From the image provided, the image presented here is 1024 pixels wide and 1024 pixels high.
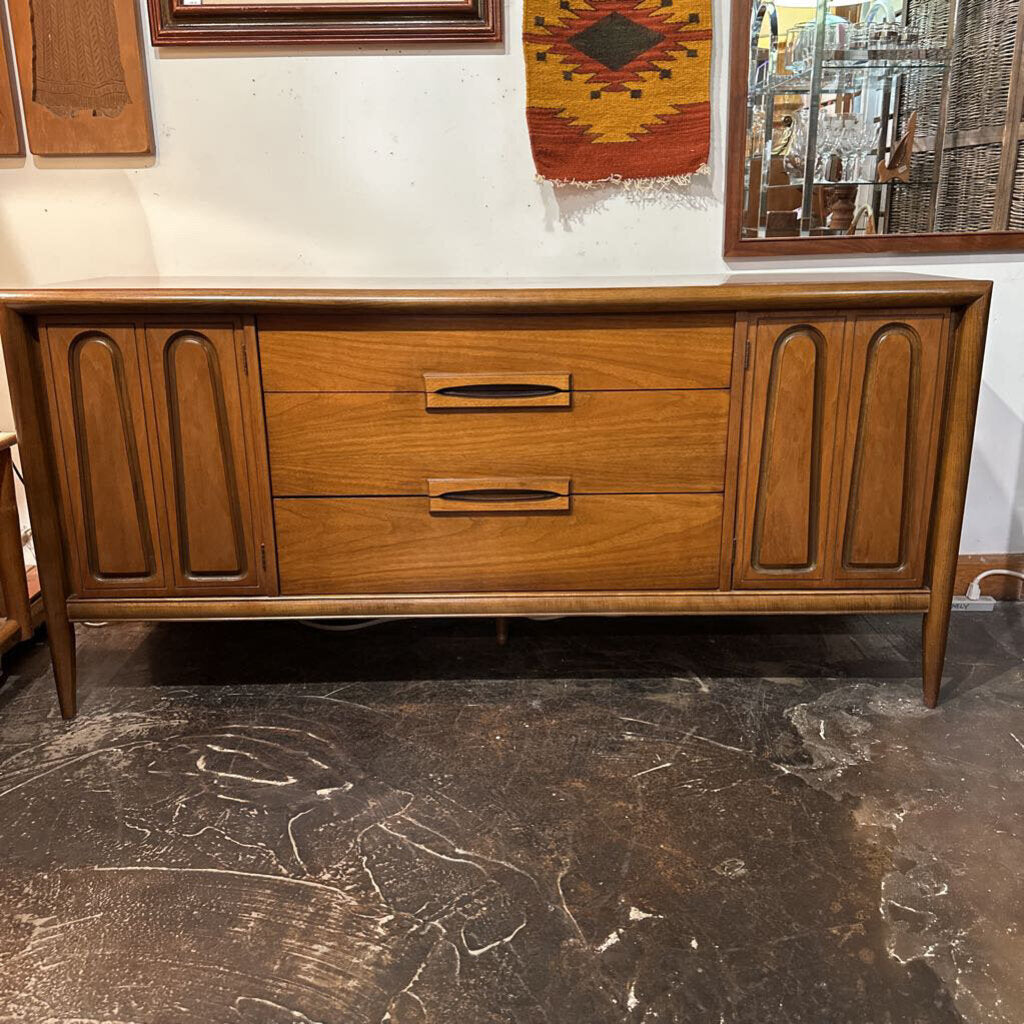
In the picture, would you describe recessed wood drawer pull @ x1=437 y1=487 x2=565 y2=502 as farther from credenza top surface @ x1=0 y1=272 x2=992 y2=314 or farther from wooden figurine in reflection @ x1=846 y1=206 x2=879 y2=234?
wooden figurine in reflection @ x1=846 y1=206 x2=879 y2=234

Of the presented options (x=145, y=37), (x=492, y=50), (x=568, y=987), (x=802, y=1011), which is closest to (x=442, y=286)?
(x=492, y=50)

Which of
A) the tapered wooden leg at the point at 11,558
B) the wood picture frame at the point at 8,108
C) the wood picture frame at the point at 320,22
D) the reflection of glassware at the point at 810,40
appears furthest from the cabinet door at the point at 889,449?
the wood picture frame at the point at 8,108

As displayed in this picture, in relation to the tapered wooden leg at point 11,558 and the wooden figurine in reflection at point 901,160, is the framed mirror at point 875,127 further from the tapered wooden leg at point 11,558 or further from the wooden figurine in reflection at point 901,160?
the tapered wooden leg at point 11,558

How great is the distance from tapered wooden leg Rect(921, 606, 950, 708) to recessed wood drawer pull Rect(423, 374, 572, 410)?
87 centimetres

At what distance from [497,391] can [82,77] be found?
1213mm

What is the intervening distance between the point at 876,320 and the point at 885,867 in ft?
3.12

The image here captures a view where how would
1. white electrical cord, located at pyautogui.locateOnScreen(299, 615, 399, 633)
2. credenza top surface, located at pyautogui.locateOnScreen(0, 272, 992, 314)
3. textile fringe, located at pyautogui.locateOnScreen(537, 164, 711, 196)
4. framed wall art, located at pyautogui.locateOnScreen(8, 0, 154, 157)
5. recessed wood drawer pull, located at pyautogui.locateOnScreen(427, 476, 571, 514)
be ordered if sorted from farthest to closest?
white electrical cord, located at pyautogui.locateOnScreen(299, 615, 399, 633)
textile fringe, located at pyautogui.locateOnScreen(537, 164, 711, 196)
framed wall art, located at pyautogui.locateOnScreen(8, 0, 154, 157)
recessed wood drawer pull, located at pyautogui.locateOnScreen(427, 476, 571, 514)
credenza top surface, located at pyautogui.locateOnScreen(0, 272, 992, 314)

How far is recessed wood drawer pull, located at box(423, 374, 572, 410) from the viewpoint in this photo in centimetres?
167

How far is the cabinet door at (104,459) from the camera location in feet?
5.46

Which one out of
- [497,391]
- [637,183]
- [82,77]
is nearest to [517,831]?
[497,391]

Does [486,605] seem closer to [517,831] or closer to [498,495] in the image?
[498,495]

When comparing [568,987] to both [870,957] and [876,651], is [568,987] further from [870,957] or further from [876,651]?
[876,651]

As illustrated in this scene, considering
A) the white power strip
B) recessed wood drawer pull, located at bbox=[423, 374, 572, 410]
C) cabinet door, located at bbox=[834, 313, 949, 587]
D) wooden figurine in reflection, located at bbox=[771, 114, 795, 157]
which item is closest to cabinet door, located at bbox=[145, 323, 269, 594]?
recessed wood drawer pull, located at bbox=[423, 374, 572, 410]

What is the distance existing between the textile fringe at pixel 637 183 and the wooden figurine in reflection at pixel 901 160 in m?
0.41
